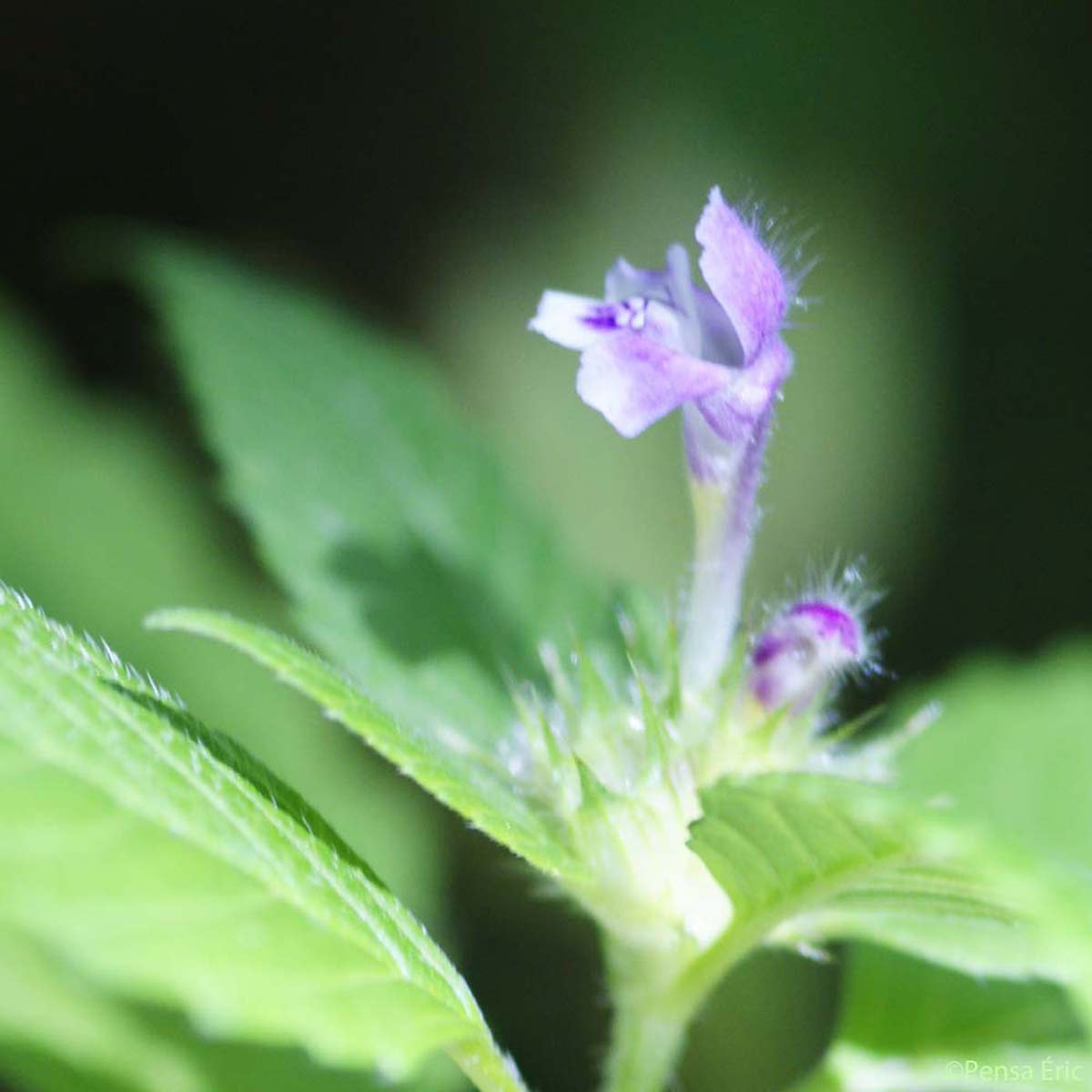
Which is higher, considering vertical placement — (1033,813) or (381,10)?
(381,10)

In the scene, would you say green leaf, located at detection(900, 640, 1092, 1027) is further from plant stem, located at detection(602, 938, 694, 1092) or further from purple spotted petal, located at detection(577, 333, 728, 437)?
purple spotted petal, located at detection(577, 333, 728, 437)

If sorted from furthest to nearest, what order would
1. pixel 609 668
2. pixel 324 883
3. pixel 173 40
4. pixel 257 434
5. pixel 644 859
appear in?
pixel 173 40, pixel 257 434, pixel 609 668, pixel 644 859, pixel 324 883

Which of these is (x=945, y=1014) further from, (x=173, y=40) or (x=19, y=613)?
(x=173, y=40)

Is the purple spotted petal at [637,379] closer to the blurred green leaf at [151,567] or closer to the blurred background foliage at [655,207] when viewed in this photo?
the blurred green leaf at [151,567]

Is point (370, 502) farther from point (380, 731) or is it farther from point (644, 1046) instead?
point (380, 731)

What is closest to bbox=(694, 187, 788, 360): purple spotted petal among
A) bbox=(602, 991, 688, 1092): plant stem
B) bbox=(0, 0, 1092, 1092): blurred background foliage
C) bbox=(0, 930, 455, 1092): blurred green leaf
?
bbox=(602, 991, 688, 1092): plant stem

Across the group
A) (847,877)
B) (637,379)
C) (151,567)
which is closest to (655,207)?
(151,567)

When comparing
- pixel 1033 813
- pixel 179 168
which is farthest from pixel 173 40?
pixel 1033 813
